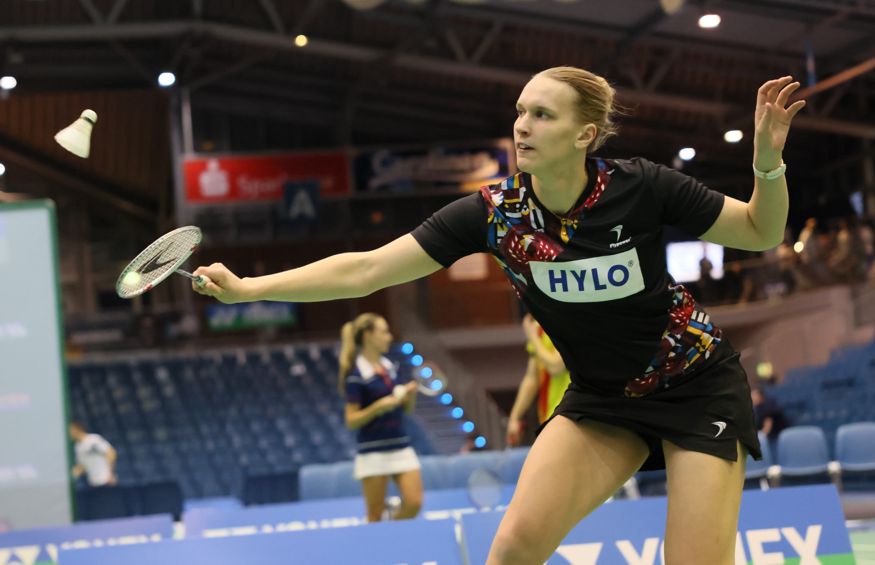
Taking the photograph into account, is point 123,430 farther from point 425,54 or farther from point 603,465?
point 603,465

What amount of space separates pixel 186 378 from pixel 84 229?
25.5 feet

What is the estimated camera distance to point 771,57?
18203mm

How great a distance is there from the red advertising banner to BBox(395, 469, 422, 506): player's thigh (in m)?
16.3

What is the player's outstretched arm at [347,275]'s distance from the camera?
3.18m

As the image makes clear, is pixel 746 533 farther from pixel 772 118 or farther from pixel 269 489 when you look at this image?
pixel 269 489

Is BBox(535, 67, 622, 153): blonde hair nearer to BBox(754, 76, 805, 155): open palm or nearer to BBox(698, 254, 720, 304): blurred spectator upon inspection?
BBox(754, 76, 805, 155): open palm

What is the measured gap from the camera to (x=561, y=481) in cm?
320

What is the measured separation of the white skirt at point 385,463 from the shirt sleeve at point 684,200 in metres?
4.71

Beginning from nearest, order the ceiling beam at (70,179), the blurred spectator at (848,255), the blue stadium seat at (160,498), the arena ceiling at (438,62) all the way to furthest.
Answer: the blue stadium seat at (160,498) → the arena ceiling at (438,62) → the blurred spectator at (848,255) → the ceiling beam at (70,179)

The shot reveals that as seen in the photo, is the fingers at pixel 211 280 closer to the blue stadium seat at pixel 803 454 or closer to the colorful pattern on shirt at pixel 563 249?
the colorful pattern on shirt at pixel 563 249

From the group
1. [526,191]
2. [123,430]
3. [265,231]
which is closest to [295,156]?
[265,231]

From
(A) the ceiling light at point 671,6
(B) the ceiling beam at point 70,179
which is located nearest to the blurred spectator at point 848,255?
(A) the ceiling light at point 671,6

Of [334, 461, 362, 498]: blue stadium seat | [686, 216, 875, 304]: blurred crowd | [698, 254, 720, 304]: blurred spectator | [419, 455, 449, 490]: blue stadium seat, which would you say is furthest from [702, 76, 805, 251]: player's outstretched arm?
[698, 254, 720, 304]: blurred spectator

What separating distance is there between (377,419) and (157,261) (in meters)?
4.57
